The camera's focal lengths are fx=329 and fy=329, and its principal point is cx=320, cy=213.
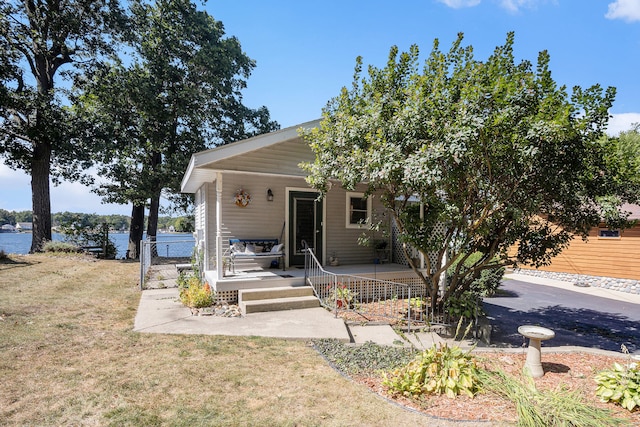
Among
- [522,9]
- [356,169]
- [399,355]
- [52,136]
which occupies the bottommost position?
[399,355]

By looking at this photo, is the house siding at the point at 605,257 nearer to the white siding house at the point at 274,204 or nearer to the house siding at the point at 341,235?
the house siding at the point at 341,235

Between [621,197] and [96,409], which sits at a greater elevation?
[621,197]

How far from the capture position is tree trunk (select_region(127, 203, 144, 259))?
17828 millimetres

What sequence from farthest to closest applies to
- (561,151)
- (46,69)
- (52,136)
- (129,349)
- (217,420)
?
(46,69) → (52,136) → (561,151) → (129,349) → (217,420)

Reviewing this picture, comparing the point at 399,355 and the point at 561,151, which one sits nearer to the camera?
the point at 399,355

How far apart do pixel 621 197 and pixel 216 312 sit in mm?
8003

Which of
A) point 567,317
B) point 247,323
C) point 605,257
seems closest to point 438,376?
point 247,323

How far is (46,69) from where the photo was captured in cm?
1578

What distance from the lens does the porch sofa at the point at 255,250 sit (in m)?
7.75

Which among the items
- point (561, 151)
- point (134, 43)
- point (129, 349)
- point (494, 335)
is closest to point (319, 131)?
point (561, 151)

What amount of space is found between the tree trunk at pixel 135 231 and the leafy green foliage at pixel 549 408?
18576 millimetres

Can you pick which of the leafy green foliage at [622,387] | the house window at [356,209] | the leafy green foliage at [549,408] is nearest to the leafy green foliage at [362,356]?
the leafy green foliage at [549,408]

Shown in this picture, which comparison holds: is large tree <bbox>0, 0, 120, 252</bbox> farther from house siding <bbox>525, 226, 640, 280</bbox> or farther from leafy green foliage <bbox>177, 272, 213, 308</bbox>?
house siding <bbox>525, 226, 640, 280</bbox>

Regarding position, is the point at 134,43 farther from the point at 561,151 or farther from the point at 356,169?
the point at 561,151
